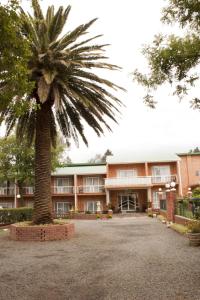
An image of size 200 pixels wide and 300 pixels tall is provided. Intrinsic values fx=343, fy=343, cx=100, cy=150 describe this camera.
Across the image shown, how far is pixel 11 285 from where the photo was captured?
7203 millimetres

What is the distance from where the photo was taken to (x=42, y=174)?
1698cm

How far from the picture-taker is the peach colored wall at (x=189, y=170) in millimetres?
44406

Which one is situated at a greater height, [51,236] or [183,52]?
[183,52]

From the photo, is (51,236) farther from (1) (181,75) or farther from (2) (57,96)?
(1) (181,75)

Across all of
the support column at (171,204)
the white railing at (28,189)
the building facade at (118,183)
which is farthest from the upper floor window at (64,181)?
the support column at (171,204)

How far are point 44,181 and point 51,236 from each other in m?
2.81

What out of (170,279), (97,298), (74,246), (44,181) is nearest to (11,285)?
(97,298)

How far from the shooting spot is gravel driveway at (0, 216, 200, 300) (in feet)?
21.1

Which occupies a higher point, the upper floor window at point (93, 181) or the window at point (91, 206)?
the upper floor window at point (93, 181)

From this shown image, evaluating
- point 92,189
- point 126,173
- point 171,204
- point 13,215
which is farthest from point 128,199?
point 171,204

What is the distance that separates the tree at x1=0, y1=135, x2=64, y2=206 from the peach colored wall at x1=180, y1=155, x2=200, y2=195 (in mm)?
16409

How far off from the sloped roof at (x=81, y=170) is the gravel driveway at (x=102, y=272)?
104ft

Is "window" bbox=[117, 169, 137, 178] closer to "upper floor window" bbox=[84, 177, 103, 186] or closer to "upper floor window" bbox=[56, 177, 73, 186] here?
"upper floor window" bbox=[84, 177, 103, 186]

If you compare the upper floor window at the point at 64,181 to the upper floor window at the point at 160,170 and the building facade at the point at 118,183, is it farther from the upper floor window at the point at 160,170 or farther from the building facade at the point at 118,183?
the upper floor window at the point at 160,170
